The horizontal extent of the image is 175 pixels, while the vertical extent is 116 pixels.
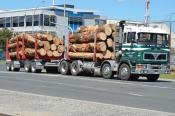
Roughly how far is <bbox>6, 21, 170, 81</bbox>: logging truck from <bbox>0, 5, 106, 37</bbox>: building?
71306 millimetres

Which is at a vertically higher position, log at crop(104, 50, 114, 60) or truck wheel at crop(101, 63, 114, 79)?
log at crop(104, 50, 114, 60)

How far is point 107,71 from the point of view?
31.5m

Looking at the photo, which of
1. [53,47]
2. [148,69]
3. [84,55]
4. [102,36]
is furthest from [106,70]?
[53,47]

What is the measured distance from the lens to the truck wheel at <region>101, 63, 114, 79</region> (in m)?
31.2

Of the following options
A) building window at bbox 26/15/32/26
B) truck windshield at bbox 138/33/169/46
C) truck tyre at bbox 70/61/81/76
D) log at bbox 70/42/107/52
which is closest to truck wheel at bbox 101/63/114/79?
log at bbox 70/42/107/52

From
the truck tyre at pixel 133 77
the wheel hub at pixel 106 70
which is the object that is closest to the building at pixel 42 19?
the wheel hub at pixel 106 70

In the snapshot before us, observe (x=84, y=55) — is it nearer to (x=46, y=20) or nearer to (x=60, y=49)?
(x=60, y=49)

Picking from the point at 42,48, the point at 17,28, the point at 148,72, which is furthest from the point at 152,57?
the point at 17,28

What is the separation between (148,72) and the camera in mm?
29297

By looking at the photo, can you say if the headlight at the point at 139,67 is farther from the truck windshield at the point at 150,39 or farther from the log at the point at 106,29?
the log at the point at 106,29

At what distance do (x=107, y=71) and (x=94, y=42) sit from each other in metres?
2.39

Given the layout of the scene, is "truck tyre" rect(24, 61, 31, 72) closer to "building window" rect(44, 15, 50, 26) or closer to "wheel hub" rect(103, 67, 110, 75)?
"wheel hub" rect(103, 67, 110, 75)

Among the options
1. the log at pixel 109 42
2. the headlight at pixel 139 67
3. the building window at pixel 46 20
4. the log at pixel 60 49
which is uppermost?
the building window at pixel 46 20

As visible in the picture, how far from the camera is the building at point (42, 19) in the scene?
11581cm
